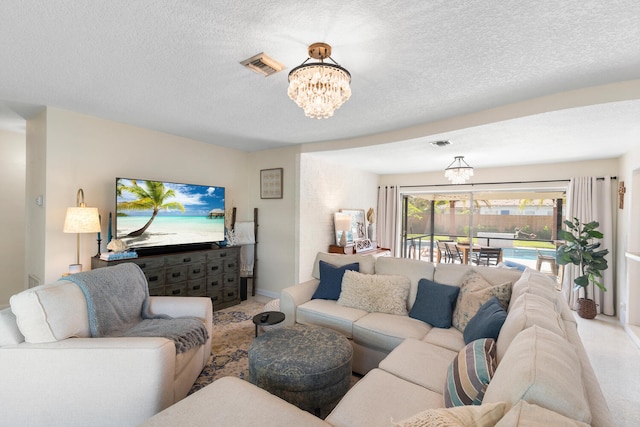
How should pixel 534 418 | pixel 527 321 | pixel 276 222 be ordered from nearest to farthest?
pixel 534 418
pixel 527 321
pixel 276 222

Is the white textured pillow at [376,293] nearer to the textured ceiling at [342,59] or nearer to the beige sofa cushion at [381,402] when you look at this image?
the beige sofa cushion at [381,402]

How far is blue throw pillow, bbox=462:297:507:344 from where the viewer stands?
164 cm

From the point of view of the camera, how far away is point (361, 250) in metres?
5.20

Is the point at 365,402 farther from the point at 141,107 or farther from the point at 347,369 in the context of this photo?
the point at 141,107

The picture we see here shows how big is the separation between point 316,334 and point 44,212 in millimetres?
3077

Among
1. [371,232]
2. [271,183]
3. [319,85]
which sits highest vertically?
[319,85]

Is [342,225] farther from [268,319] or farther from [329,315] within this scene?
[268,319]

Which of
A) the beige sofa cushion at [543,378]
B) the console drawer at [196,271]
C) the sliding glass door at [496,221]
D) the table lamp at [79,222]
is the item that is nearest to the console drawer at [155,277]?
the console drawer at [196,271]

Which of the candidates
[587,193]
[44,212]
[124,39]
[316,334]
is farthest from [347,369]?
[587,193]

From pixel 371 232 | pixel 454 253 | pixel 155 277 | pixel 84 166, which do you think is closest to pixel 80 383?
pixel 155 277

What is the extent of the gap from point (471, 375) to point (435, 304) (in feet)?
3.84

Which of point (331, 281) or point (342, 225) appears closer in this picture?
point (331, 281)

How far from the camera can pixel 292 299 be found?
281cm

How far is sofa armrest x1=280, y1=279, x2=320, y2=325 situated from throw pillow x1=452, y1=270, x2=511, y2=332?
142 centimetres
